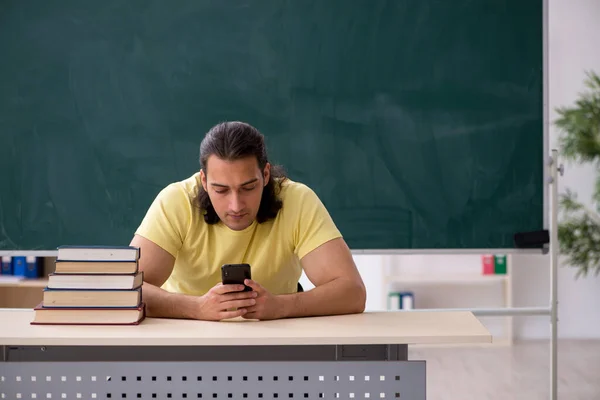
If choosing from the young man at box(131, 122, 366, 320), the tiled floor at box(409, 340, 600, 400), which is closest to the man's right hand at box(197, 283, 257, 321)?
the young man at box(131, 122, 366, 320)

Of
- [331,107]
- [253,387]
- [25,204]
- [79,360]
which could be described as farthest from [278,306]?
[25,204]

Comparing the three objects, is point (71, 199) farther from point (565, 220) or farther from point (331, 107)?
point (565, 220)

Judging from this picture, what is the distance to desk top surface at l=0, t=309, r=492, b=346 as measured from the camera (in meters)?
1.90

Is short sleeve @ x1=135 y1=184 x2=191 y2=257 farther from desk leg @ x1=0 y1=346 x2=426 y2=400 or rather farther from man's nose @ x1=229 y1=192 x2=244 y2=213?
desk leg @ x1=0 y1=346 x2=426 y2=400

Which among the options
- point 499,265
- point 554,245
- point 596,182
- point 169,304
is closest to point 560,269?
point 499,265

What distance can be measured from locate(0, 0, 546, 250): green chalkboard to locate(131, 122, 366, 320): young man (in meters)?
0.72

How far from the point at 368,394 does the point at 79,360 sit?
0.79 metres

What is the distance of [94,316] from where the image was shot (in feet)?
6.81

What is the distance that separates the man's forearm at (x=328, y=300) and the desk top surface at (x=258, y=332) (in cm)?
4

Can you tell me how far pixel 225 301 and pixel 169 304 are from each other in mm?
189

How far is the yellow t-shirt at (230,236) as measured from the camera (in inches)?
96.3

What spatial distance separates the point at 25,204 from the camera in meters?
3.29

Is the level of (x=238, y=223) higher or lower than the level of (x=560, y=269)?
higher

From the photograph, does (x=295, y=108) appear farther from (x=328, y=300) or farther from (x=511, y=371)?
(x=511, y=371)
